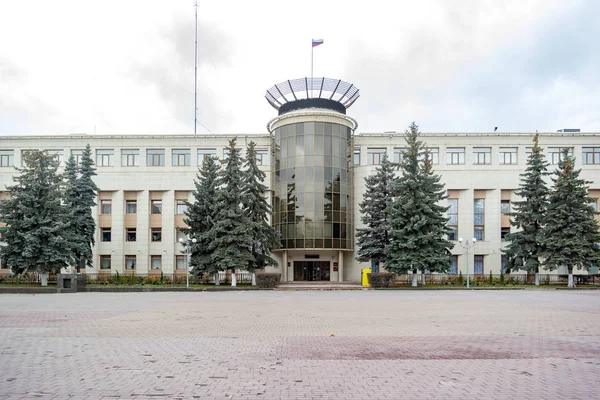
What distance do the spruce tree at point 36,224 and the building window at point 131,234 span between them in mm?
13449

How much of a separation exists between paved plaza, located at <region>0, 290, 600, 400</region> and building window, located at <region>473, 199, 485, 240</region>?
3120 cm

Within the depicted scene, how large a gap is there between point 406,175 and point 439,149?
1280cm

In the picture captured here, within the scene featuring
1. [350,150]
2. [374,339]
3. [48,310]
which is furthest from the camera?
[350,150]

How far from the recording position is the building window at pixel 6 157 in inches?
1829

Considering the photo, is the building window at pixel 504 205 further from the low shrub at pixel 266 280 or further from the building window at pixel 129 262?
the building window at pixel 129 262

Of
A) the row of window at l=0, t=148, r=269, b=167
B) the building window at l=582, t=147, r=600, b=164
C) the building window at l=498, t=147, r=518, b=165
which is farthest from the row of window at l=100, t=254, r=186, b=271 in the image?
the building window at l=582, t=147, r=600, b=164

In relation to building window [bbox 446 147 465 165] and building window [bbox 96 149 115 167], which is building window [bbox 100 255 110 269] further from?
building window [bbox 446 147 465 165]

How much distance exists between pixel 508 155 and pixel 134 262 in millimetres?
37768

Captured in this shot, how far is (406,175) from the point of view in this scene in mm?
33969

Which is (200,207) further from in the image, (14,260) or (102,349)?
(102,349)

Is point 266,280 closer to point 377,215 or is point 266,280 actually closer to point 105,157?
point 377,215

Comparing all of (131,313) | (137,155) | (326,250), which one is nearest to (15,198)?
(137,155)

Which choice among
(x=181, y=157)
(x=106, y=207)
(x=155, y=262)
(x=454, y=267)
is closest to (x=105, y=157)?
(x=106, y=207)

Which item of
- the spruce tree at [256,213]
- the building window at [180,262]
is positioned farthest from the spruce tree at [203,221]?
the building window at [180,262]
